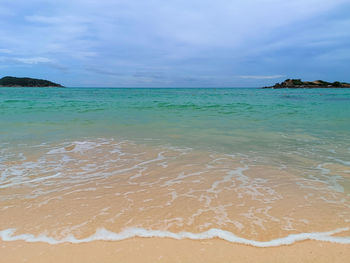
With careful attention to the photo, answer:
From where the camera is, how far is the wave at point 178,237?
2408 mm

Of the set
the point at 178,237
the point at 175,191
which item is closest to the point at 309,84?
the point at 175,191

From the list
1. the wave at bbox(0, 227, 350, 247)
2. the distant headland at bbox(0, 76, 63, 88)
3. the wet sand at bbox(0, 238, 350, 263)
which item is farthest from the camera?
the distant headland at bbox(0, 76, 63, 88)

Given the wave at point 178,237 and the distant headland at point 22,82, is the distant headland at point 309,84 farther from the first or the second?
the distant headland at point 22,82

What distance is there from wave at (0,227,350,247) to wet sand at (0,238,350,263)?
6 cm

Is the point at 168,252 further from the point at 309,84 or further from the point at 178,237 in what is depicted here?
the point at 309,84

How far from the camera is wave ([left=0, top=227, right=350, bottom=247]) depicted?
2.41m

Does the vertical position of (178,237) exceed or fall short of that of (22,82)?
it falls short

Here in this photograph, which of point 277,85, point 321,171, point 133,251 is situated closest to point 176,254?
point 133,251

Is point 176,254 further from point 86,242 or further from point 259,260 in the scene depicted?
point 86,242

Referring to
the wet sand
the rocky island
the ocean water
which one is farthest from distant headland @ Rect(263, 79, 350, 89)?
the rocky island

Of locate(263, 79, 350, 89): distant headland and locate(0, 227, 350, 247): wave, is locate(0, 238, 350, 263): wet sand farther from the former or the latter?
locate(263, 79, 350, 89): distant headland

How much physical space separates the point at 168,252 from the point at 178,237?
24cm

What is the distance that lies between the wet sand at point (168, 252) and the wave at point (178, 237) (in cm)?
6

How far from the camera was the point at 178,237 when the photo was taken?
98.0 inches
